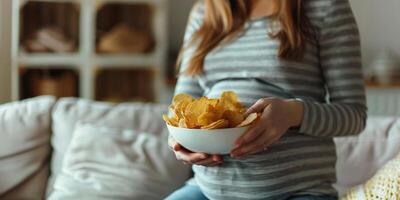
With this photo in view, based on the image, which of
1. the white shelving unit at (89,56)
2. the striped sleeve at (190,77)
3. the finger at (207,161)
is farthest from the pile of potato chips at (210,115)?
the white shelving unit at (89,56)

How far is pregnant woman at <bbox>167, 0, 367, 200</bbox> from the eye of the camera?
1088 mm

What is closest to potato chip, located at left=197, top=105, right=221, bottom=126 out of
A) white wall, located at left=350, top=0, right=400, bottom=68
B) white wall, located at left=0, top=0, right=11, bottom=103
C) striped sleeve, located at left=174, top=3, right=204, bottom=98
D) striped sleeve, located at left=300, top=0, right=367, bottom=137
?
striped sleeve, located at left=300, top=0, right=367, bottom=137

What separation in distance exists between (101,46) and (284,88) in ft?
5.24

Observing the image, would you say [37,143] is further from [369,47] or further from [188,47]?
[369,47]

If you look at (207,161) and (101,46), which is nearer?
(207,161)

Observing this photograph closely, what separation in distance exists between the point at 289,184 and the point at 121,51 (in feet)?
5.44

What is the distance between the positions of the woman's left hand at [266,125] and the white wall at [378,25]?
5.53 feet

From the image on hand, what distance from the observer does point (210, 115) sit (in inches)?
36.4

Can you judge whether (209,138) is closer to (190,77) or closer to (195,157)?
(195,157)

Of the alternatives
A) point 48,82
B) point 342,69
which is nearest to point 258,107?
point 342,69

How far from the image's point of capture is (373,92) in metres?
2.57

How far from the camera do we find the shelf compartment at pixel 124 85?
2795 mm

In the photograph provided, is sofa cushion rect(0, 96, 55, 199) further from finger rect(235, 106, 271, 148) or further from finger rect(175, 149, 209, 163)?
finger rect(235, 106, 271, 148)

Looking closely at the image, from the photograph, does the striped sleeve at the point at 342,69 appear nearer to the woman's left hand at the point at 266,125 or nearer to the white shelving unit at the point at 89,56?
the woman's left hand at the point at 266,125
